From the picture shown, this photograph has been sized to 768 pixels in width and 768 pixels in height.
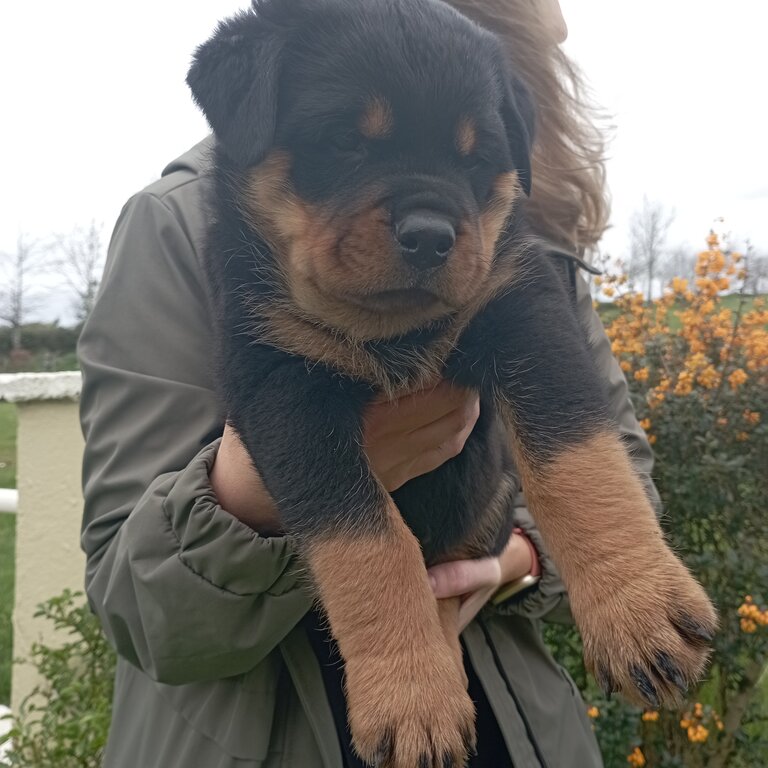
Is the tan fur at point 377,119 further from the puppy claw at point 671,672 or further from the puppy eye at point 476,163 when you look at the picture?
the puppy claw at point 671,672

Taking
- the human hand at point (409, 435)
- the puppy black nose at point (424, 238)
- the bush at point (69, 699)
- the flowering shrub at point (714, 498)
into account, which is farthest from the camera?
the flowering shrub at point (714, 498)

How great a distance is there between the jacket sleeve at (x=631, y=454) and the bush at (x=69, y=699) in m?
1.56

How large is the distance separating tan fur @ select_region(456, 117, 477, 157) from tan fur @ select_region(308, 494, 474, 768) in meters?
0.72

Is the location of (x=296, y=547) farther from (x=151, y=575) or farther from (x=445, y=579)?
(x=445, y=579)

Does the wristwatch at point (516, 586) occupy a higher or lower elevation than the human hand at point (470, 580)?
lower

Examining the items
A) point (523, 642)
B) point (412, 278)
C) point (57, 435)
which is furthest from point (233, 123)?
point (57, 435)

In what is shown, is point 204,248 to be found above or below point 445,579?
above

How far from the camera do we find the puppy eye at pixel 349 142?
57.2 inches

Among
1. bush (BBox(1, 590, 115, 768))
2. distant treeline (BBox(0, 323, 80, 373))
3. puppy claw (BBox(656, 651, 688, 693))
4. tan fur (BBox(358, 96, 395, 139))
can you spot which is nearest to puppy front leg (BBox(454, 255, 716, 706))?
puppy claw (BBox(656, 651, 688, 693))

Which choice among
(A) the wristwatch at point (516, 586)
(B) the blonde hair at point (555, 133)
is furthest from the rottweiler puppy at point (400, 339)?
(B) the blonde hair at point (555, 133)

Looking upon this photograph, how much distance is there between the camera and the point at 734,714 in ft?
10.6

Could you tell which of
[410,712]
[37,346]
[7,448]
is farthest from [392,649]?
[37,346]

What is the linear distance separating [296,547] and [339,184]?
696 millimetres

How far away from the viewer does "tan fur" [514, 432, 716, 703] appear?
4.06 ft
